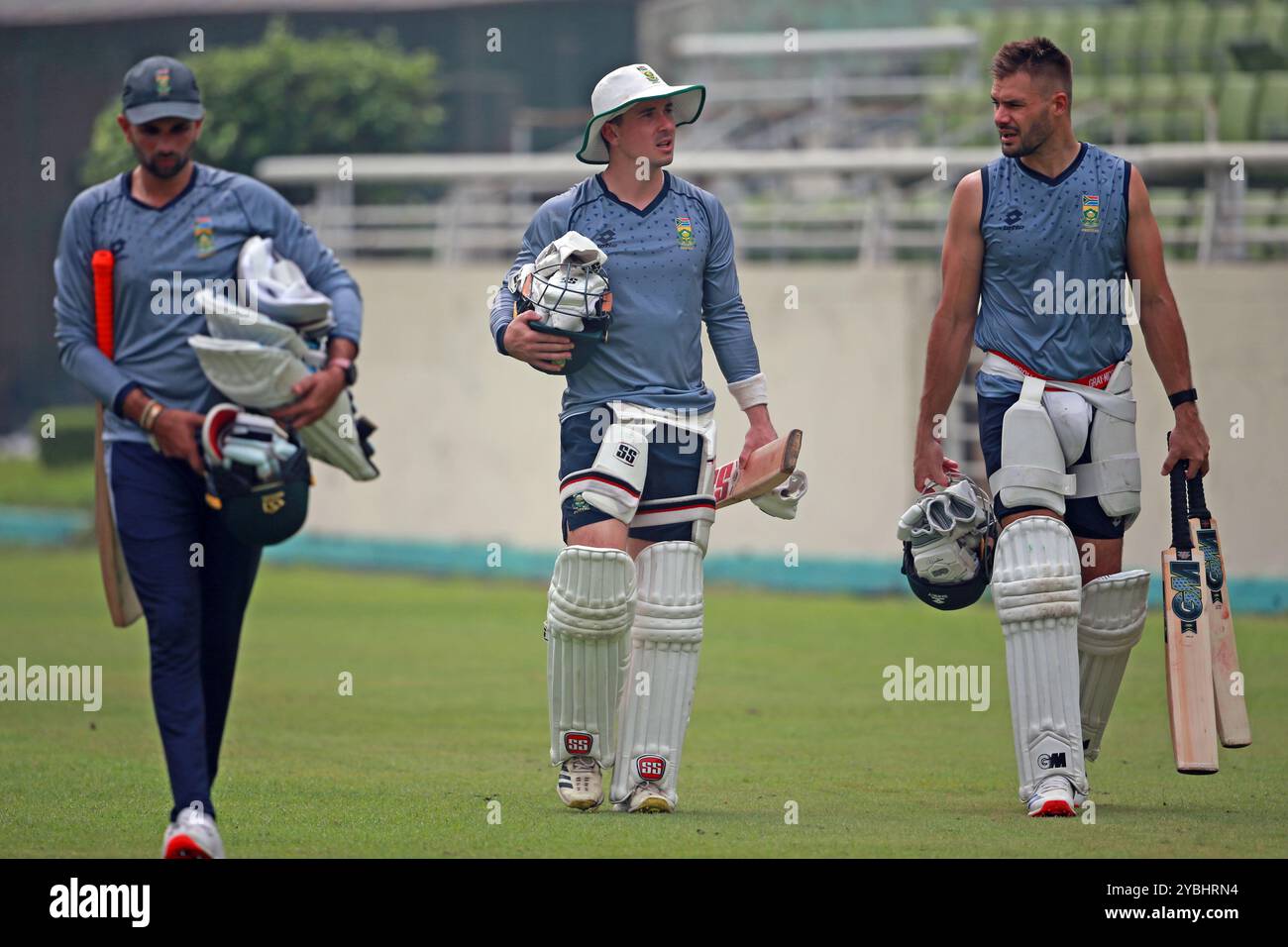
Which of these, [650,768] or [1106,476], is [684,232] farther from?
[650,768]

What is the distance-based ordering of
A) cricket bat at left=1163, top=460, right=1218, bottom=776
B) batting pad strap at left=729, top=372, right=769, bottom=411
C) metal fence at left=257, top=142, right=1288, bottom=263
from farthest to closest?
metal fence at left=257, top=142, right=1288, bottom=263 < batting pad strap at left=729, top=372, right=769, bottom=411 < cricket bat at left=1163, top=460, right=1218, bottom=776

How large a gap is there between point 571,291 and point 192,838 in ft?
6.89

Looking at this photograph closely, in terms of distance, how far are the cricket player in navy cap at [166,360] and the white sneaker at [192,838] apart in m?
0.10

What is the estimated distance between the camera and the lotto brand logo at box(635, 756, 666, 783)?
23.0 ft

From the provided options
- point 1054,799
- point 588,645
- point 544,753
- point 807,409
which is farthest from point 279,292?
point 807,409

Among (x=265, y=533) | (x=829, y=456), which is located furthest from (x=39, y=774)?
(x=829, y=456)

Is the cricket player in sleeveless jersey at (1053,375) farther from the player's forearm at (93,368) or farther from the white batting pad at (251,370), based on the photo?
the player's forearm at (93,368)

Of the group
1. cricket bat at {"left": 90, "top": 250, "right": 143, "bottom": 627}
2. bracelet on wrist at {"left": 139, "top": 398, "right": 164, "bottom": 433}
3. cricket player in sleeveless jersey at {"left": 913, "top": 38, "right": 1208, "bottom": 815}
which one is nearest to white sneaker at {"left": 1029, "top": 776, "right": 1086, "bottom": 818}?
cricket player in sleeveless jersey at {"left": 913, "top": 38, "right": 1208, "bottom": 815}

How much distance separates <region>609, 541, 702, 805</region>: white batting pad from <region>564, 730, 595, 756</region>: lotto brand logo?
0.12 m

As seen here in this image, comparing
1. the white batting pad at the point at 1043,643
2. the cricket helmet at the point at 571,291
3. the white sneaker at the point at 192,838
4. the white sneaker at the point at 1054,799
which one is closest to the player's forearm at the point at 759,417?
the cricket helmet at the point at 571,291

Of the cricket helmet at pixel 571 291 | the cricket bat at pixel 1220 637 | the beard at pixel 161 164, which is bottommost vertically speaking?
the cricket bat at pixel 1220 637

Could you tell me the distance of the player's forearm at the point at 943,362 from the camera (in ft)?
23.5

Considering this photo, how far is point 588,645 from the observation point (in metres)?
6.97

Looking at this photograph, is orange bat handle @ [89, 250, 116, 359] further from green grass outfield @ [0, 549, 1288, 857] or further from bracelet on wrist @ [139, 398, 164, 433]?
green grass outfield @ [0, 549, 1288, 857]
